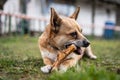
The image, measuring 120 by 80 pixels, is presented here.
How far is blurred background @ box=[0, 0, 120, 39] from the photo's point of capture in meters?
23.3

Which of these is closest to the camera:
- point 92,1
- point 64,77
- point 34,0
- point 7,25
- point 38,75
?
point 64,77

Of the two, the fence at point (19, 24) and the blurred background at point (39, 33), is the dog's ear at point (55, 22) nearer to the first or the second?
the blurred background at point (39, 33)

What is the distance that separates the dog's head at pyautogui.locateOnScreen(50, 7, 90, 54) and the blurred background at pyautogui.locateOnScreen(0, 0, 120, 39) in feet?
42.1

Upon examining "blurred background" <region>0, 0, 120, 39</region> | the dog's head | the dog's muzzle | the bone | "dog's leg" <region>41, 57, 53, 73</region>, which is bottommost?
"blurred background" <region>0, 0, 120, 39</region>

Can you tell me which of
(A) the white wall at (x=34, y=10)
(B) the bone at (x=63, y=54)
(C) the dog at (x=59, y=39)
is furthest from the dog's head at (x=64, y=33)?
(A) the white wall at (x=34, y=10)

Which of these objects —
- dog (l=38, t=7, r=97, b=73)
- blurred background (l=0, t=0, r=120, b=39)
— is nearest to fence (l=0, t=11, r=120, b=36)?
blurred background (l=0, t=0, r=120, b=39)

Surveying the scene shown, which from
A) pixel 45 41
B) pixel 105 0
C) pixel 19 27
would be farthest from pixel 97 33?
pixel 45 41

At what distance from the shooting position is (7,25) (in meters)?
22.7

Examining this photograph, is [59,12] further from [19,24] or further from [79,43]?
[79,43]

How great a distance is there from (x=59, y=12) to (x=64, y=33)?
71.6 feet

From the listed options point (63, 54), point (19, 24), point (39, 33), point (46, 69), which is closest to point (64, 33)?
point (63, 54)

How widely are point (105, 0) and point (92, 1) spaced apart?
1137 millimetres

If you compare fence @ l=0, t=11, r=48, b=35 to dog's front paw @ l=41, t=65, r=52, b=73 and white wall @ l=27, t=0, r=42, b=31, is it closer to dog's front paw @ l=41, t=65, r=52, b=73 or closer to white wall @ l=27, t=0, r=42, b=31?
white wall @ l=27, t=0, r=42, b=31

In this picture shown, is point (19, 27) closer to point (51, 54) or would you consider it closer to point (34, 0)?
point (34, 0)
